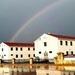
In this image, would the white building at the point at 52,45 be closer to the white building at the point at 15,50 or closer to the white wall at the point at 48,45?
the white wall at the point at 48,45

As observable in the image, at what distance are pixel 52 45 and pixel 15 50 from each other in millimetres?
20677

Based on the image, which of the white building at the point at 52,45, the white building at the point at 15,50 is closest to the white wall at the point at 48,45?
the white building at the point at 52,45

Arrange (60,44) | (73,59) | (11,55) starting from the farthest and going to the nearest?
(11,55) → (60,44) → (73,59)

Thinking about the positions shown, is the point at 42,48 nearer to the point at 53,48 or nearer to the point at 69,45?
the point at 53,48

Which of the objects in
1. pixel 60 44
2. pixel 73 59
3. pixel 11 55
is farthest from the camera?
pixel 11 55

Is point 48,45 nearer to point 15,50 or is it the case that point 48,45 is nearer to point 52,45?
point 52,45

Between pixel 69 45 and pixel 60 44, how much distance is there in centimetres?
377

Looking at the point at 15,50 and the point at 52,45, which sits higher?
the point at 52,45

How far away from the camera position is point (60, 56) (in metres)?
35.2

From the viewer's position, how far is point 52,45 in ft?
180

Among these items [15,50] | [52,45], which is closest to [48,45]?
[52,45]

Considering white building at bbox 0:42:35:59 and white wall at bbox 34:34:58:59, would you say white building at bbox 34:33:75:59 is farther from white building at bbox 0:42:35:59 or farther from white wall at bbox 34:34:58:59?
white building at bbox 0:42:35:59

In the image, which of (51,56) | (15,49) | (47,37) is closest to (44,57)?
(51,56)

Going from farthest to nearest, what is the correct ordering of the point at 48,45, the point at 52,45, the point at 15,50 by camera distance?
the point at 15,50, the point at 48,45, the point at 52,45
